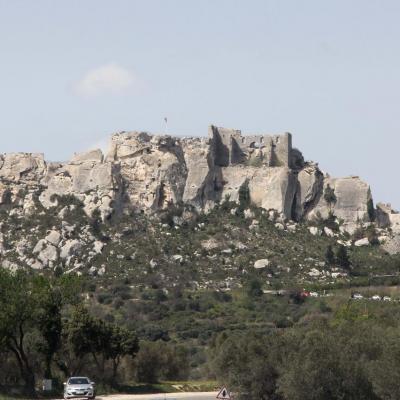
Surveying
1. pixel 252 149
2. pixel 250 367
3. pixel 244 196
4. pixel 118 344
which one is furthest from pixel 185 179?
pixel 250 367

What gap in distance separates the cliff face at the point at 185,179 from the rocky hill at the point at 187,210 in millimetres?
121

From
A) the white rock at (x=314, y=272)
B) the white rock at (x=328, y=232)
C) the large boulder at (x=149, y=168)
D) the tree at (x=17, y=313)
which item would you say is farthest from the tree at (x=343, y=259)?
the tree at (x=17, y=313)

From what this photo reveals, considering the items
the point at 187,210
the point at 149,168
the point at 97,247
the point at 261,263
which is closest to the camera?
the point at 97,247

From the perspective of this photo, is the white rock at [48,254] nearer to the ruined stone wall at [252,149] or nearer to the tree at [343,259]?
the ruined stone wall at [252,149]

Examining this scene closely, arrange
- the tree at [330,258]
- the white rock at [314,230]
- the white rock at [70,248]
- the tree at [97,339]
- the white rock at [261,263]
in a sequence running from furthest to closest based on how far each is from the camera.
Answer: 1. the white rock at [314,230]
2. the tree at [330,258]
3. the white rock at [261,263]
4. the white rock at [70,248]
5. the tree at [97,339]

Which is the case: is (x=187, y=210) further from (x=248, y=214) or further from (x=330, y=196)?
(x=330, y=196)

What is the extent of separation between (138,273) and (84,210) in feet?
34.7

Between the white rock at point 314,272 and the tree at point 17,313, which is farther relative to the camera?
the white rock at point 314,272

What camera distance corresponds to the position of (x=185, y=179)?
4926 inches

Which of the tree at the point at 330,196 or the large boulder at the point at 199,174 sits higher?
the large boulder at the point at 199,174

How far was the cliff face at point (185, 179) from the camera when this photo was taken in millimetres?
124125

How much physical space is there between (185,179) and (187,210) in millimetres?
Result: 3364

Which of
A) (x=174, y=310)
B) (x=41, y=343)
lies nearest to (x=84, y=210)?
(x=174, y=310)

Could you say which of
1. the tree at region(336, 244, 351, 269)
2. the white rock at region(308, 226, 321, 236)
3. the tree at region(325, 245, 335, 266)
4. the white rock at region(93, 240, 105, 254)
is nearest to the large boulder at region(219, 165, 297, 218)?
→ the white rock at region(308, 226, 321, 236)
